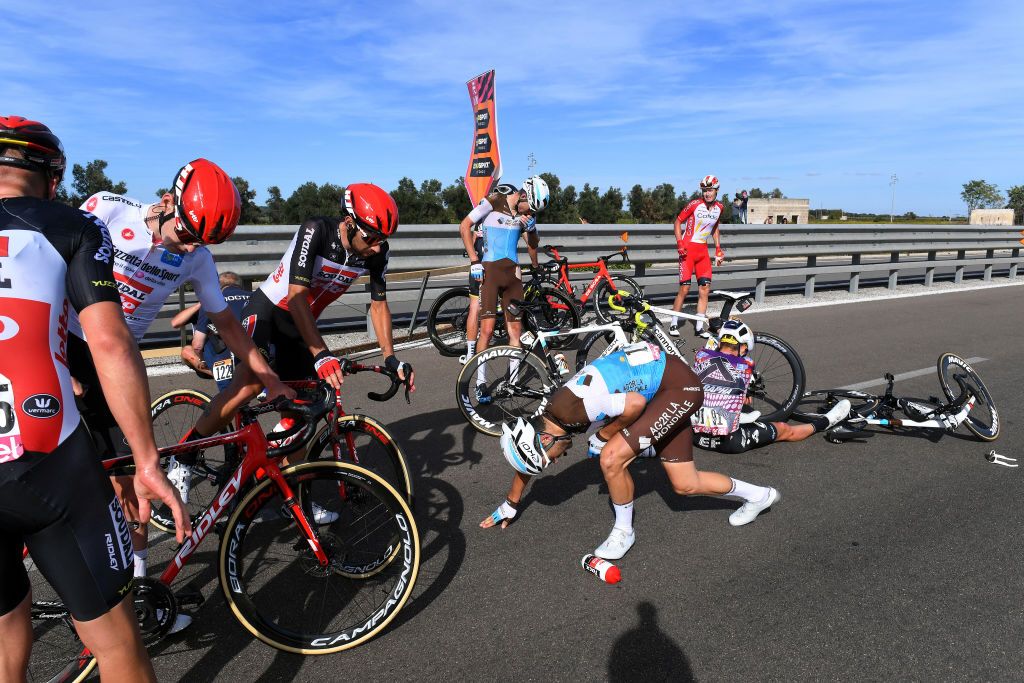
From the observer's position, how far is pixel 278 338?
4.28m

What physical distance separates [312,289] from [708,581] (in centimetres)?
292

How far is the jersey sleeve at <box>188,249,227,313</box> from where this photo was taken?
3418 mm

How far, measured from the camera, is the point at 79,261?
76.1 inches

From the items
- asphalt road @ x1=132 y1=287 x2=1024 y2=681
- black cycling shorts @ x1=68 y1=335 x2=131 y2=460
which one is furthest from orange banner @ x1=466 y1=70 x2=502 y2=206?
black cycling shorts @ x1=68 y1=335 x2=131 y2=460

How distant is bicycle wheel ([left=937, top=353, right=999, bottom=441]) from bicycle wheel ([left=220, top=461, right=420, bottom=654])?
4.96 meters

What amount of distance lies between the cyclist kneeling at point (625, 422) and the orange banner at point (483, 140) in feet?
31.7

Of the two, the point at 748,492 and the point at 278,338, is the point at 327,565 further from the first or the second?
the point at 748,492

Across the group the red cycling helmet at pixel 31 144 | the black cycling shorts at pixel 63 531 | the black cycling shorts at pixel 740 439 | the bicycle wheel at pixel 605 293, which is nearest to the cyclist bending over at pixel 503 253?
the bicycle wheel at pixel 605 293

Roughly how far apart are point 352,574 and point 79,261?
2.10 metres

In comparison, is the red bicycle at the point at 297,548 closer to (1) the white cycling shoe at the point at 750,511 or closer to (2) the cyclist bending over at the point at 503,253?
(1) the white cycling shoe at the point at 750,511

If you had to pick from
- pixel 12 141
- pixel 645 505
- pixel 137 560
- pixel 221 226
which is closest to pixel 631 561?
pixel 645 505

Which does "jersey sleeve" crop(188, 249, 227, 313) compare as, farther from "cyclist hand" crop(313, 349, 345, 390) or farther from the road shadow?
the road shadow

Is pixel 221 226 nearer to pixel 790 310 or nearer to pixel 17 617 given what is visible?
pixel 17 617

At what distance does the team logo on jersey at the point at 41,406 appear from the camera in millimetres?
1843
